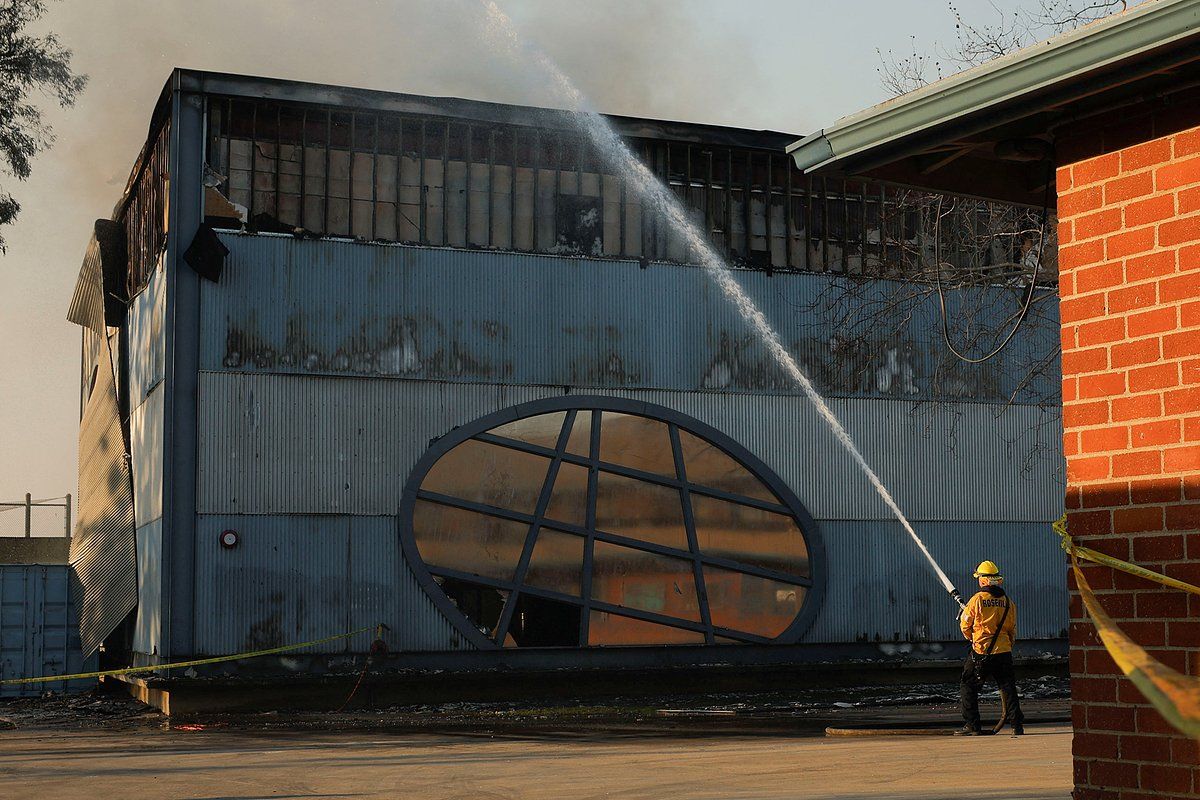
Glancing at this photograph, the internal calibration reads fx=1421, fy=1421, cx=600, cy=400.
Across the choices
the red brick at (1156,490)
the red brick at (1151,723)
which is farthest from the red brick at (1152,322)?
the red brick at (1151,723)

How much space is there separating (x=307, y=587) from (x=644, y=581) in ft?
16.1

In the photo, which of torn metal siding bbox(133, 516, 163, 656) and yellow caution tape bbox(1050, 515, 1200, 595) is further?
torn metal siding bbox(133, 516, 163, 656)

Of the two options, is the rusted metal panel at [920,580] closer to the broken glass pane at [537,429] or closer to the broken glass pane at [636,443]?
the broken glass pane at [636,443]

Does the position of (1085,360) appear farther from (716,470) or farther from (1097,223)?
(716,470)

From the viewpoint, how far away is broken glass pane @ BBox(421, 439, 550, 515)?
67.1 ft

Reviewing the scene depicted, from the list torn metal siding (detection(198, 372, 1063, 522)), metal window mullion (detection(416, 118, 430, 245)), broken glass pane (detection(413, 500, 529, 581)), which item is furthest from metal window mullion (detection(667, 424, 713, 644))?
metal window mullion (detection(416, 118, 430, 245))

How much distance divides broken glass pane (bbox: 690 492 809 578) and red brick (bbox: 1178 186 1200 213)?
52.9 ft

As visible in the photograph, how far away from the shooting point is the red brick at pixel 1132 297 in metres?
5.49

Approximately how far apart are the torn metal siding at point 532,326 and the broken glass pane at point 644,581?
2.58m

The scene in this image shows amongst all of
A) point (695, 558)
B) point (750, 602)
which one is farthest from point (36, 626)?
point (750, 602)

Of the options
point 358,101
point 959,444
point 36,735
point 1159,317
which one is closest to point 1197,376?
point 1159,317

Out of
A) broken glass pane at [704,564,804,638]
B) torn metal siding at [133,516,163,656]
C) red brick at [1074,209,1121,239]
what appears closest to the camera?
red brick at [1074,209,1121,239]

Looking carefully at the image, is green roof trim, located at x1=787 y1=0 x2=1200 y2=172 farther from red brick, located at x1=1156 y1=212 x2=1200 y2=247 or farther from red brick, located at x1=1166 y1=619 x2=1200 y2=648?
red brick, located at x1=1166 y1=619 x2=1200 y2=648

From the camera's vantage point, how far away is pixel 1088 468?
5664 mm
